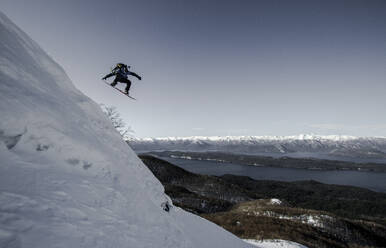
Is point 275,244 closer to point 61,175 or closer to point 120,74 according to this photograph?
point 61,175

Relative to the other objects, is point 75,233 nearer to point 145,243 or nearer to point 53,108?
point 145,243

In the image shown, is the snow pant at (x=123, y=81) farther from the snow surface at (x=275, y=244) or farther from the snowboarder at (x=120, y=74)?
the snow surface at (x=275, y=244)

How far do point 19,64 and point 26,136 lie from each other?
3791mm

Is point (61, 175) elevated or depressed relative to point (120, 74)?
depressed

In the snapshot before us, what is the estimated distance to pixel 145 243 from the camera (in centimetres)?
526

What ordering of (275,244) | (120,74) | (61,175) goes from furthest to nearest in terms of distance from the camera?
(275,244) < (120,74) < (61,175)

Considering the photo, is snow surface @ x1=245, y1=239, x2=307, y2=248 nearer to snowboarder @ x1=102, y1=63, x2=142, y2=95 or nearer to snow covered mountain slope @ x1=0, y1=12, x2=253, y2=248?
snow covered mountain slope @ x1=0, y1=12, x2=253, y2=248

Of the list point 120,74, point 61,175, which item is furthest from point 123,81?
point 61,175

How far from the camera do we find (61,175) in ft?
16.6

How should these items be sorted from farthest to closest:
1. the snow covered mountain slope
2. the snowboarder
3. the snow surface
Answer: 1. the snow surface
2. the snowboarder
3. the snow covered mountain slope

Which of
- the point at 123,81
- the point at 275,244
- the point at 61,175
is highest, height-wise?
the point at 123,81

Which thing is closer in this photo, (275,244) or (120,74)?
(120,74)

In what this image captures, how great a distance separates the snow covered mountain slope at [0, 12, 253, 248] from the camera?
11.9ft

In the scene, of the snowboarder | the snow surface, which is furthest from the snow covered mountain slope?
the snow surface
